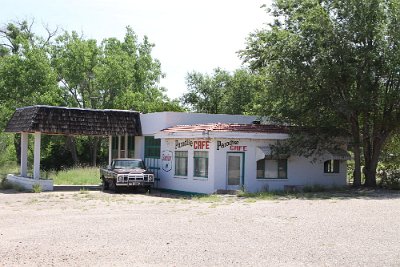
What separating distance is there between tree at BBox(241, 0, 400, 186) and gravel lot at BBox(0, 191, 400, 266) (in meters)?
6.56

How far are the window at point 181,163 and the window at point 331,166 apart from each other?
24.2ft

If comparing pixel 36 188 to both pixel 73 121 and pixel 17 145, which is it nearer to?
pixel 73 121

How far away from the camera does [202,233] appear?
44.9ft

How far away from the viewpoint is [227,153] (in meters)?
26.8

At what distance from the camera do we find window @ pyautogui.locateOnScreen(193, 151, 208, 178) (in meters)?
27.2

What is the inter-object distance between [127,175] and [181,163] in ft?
9.95

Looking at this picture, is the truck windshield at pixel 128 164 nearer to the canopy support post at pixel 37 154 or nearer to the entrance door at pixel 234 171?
the canopy support post at pixel 37 154

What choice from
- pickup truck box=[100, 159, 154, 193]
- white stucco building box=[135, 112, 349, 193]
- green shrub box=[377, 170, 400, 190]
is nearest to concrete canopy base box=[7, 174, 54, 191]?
pickup truck box=[100, 159, 154, 193]

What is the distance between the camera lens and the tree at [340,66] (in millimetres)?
25953

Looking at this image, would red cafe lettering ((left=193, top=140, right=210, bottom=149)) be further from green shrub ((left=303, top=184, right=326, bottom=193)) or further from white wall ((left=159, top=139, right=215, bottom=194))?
green shrub ((left=303, top=184, right=326, bottom=193))

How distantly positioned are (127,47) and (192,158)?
26.5 metres

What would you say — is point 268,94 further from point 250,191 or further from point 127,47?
point 127,47

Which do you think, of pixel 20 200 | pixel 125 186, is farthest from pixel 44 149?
pixel 20 200

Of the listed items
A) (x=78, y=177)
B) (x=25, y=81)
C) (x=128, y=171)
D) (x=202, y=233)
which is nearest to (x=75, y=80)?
(x=25, y=81)
